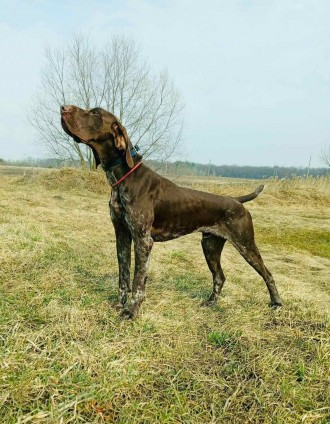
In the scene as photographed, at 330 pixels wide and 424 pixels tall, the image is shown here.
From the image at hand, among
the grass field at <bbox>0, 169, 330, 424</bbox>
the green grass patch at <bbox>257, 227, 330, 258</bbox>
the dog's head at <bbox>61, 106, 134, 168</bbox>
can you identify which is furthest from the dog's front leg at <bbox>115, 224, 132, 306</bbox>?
the green grass patch at <bbox>257, 227, 330, 258</bbox>

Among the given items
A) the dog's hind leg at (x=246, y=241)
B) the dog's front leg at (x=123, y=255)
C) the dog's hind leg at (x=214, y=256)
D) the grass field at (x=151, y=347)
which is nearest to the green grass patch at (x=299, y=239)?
the grass field at (x=151, y=347)

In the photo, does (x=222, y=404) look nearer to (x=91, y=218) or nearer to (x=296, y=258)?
(x=296, y=258)

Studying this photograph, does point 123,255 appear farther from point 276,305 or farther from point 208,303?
→ point 276,305

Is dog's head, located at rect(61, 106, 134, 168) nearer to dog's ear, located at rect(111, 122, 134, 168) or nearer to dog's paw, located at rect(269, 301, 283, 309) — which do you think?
dog's ear, located at rect(111, 122, 134, 168)

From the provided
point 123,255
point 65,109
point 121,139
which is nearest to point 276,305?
point 123,255

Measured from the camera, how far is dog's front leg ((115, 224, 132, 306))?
4.29 meters

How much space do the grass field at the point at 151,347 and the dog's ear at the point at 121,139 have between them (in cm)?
169

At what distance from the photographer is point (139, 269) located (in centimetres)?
404

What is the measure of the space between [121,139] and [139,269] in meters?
1.43

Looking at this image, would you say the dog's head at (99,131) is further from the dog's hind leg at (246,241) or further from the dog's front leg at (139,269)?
the dog's hind leg at (246,241)

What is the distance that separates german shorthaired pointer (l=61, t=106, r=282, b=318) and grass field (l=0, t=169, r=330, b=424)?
1.54 feet

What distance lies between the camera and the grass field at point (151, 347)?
2.67 metres

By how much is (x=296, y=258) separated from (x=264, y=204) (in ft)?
36.1

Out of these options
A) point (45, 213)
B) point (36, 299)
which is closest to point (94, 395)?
point (36, 299)
